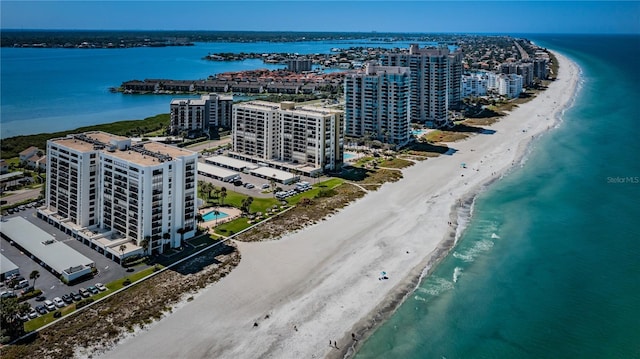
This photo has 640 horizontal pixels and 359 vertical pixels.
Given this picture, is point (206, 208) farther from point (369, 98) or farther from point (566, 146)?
point (566, 146)

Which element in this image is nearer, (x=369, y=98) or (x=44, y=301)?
(x=44, y=301)

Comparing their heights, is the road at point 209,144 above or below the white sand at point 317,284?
above

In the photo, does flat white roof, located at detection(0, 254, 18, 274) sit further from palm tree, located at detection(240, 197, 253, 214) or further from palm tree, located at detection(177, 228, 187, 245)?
palm tree, located at detection(240, 197, 253, 214)

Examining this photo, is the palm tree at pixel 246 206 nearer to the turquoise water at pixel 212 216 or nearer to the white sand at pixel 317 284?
the turquoise water at pixel 212 216

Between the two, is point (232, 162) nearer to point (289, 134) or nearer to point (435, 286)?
point (289, 134)

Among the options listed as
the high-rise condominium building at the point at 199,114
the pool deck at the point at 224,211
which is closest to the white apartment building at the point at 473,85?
the high-rise condominium building at the point at 199,114

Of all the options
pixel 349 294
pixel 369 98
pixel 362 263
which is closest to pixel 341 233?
pixel 362 263

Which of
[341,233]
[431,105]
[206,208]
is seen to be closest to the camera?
[341,233]
